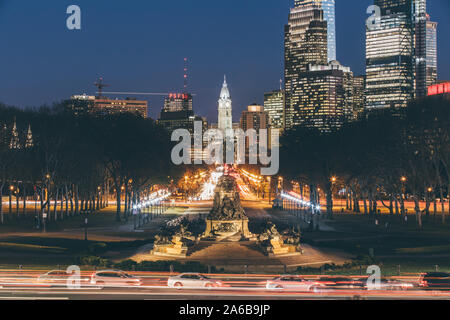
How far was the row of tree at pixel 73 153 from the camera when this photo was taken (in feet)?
310

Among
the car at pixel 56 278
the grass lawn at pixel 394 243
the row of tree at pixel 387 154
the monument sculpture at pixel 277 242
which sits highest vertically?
the row of tree at pixel 387 154

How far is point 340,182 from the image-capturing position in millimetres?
148125

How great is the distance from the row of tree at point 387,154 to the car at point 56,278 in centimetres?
5874

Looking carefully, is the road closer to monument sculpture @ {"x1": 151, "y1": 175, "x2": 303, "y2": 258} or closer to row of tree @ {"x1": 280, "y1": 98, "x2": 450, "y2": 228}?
monument sculpture @ {"x1": 151, "y1": 175, "x2": 303, "y2": 258}

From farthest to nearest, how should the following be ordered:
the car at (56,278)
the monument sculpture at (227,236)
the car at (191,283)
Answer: the monument sculpture at (227,236) → the car at (191,283) → the car at (56,278)

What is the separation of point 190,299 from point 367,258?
82.2ft

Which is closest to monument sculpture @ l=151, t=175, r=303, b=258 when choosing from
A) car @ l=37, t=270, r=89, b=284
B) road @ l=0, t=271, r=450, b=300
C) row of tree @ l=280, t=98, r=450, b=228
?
car @ l=37, t=270, r=89, b=284

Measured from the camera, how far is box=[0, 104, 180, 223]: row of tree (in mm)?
94562

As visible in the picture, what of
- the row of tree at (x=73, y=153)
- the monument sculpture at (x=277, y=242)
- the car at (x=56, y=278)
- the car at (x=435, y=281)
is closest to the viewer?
the car at (x=56, y=278)

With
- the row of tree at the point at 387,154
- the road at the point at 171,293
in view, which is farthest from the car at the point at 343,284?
the row of tree at the point at 387,154

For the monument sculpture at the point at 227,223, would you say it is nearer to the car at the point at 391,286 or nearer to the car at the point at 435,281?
the car at the point at 435,281

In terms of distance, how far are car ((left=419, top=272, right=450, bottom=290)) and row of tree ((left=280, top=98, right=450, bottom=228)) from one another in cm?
4671
